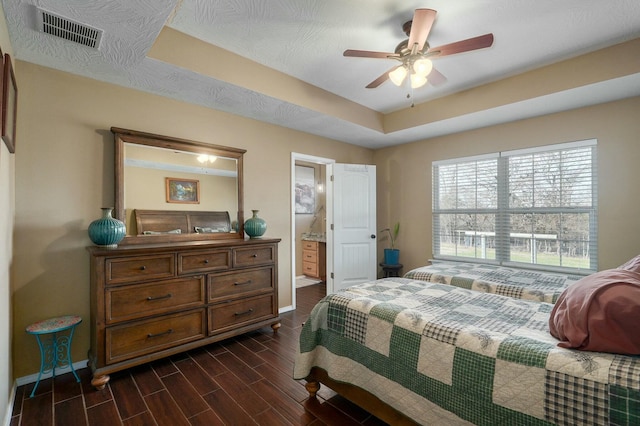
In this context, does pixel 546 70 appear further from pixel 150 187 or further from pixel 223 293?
pixel 150 187

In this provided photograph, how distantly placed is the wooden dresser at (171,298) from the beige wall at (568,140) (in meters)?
2.50

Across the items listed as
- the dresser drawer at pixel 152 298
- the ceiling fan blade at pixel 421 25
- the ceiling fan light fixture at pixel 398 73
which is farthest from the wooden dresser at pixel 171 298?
the ceiling fan blade at pixel 421 25

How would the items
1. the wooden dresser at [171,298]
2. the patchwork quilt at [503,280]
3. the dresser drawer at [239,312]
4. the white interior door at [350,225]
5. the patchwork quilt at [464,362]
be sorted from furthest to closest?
1. the white interior door at [350,225]
2. the dresser drawer at [239,312]
3. the patchwork quilt at [503,280]
4. the wooden dresser at [171,298]
5. the patchwork quilt at [464,362]

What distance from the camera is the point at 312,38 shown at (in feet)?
7.72

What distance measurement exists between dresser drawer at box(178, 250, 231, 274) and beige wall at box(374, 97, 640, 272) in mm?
2999

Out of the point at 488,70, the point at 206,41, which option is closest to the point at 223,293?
the point at 206,41

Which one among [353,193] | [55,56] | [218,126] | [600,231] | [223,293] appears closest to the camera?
[55,56]

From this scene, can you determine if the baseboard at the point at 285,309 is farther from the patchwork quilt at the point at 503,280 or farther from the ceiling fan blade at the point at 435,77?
the ceiling fan blade at the point at 435,77

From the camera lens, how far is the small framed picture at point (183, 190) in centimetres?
289

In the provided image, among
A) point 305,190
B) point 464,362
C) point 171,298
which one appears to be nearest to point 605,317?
point 464,362

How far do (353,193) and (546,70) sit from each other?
8.84 ft

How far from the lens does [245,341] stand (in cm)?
293

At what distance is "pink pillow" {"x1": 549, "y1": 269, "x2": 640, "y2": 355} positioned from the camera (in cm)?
108

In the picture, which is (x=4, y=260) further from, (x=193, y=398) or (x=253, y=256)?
(x=253, y=256)
